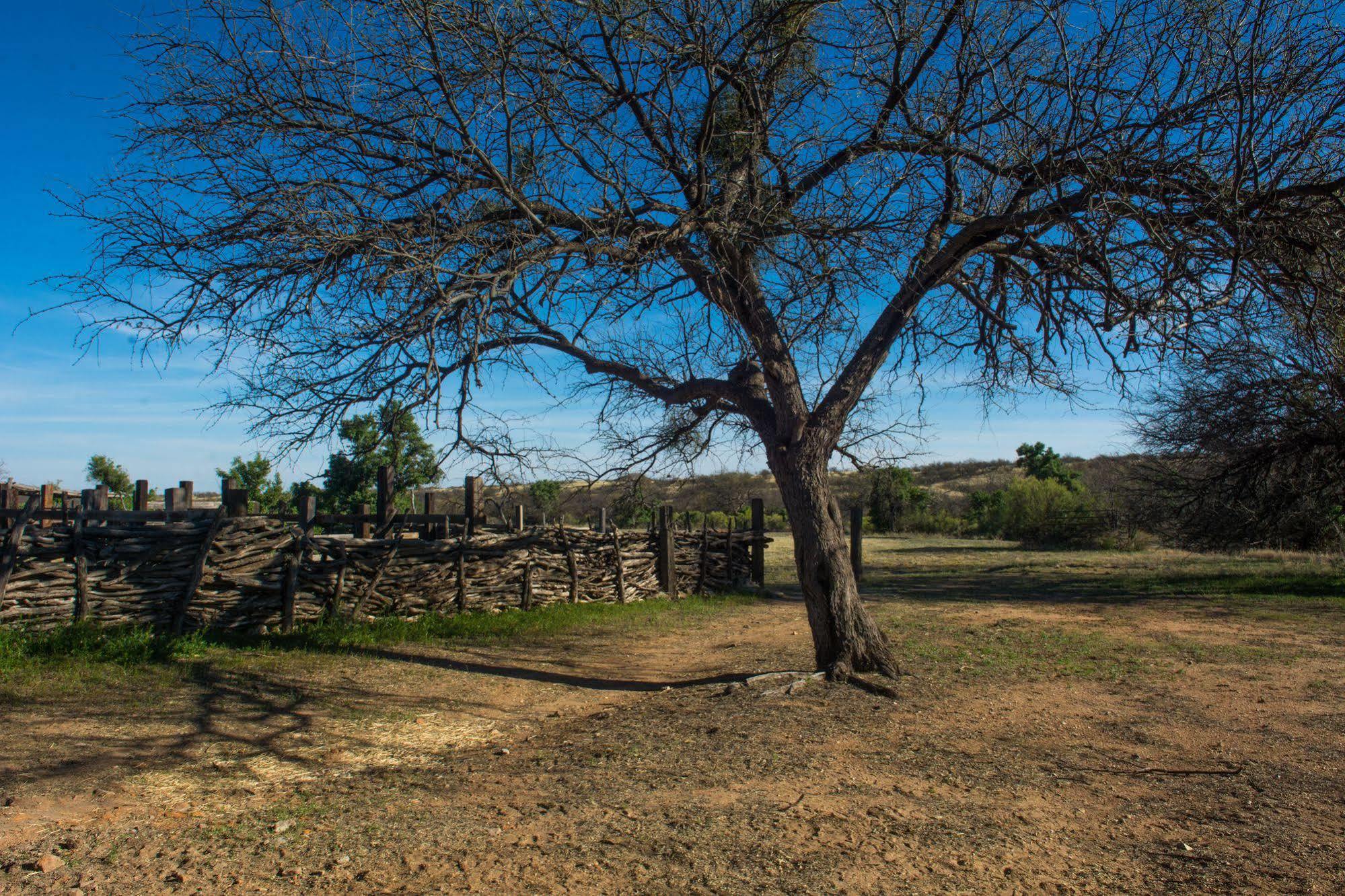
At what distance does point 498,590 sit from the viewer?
41.8ft

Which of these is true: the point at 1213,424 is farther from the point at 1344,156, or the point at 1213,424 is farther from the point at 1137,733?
the point at 1137,733

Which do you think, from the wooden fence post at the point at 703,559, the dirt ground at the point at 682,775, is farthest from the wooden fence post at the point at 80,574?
the wooden fence post at the point at 703,559

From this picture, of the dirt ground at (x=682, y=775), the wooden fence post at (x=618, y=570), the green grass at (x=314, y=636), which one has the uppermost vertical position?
the wooden fence post at (x=618, y=570)

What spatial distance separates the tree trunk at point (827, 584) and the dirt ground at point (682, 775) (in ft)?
1.77

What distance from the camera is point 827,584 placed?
7.60 metres

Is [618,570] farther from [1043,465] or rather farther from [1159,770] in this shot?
[1043,465]

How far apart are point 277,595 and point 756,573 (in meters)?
10.2

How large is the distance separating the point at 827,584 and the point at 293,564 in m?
6.43

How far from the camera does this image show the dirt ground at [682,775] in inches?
152

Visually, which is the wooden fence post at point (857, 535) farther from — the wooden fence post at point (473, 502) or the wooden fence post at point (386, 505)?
the wooden fence post at point (386, 505)

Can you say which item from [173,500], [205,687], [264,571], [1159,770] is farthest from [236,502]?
[1159,770]

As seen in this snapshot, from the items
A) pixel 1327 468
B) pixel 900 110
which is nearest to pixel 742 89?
pixel 900 110

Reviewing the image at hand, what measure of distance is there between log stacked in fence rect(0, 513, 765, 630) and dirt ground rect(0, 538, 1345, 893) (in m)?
1.32

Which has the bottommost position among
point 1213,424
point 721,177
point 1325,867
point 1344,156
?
point 1325,867
